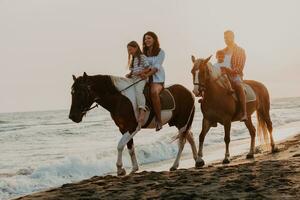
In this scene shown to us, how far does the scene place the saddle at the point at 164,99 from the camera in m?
9.72

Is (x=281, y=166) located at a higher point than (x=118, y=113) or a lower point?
lower

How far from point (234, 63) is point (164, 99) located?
7.53 ft

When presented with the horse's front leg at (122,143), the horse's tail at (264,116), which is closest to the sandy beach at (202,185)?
the horse's front leg at (122,143)

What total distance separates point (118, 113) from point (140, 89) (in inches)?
25.4

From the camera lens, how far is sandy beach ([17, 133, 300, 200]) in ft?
21.1

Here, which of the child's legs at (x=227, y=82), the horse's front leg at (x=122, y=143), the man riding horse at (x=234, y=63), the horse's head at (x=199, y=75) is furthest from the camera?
the man riding horse at (x=234, y=63)

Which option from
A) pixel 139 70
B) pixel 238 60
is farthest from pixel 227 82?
pixel 139 70

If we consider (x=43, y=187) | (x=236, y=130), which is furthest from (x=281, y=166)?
(x=236, y=130)

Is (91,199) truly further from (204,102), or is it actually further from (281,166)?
(204,102)

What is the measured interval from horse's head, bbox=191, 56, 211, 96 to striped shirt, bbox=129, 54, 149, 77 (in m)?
1.04

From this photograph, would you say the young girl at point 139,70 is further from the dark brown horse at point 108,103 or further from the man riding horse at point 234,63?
the man riding horse at point 234,63

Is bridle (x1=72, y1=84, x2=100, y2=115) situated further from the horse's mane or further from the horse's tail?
the horse's tail

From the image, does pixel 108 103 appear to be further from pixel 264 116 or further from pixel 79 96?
pixel 264 116

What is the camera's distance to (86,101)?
30.6 feet
